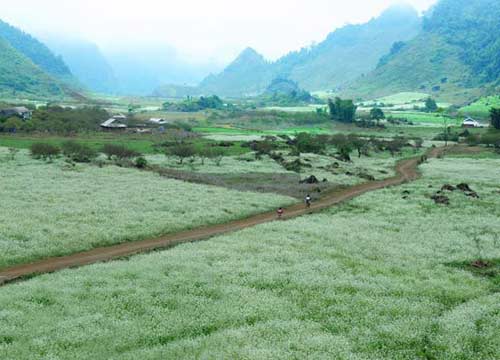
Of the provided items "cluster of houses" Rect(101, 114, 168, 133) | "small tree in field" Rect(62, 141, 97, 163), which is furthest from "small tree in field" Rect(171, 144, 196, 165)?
→ "cluster of houses" Rect(101, 114, 168, 133)

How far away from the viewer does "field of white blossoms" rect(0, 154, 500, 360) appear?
2039 cm

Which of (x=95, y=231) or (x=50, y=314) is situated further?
(x=95, y=231)

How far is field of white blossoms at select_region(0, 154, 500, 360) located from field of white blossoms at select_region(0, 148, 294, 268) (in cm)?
635

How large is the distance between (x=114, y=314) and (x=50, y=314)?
3226 mm

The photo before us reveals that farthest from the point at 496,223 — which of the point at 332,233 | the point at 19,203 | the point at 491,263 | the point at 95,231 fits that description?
the point at 19,203

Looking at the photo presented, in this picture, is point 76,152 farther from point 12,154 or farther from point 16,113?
point 16,113

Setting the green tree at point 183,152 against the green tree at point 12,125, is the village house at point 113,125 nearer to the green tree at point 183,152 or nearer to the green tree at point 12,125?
the green tree at point 12,125

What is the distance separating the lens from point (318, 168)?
3656 inches

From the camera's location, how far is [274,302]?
2573 centimetres

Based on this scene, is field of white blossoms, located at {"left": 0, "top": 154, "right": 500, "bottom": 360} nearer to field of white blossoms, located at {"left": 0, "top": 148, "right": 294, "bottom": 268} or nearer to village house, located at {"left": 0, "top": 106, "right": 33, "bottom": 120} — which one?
field of white blossoms, located at {"left": 0, "top": 148, "right": 294, "bottom": 268}

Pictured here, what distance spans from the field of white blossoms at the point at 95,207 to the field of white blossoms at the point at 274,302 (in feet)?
20.8

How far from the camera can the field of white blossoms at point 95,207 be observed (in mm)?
38594

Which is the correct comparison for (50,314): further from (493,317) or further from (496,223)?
(496,223)

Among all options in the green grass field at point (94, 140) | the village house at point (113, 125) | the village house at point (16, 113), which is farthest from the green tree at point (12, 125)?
the village house at point (113, 125)
